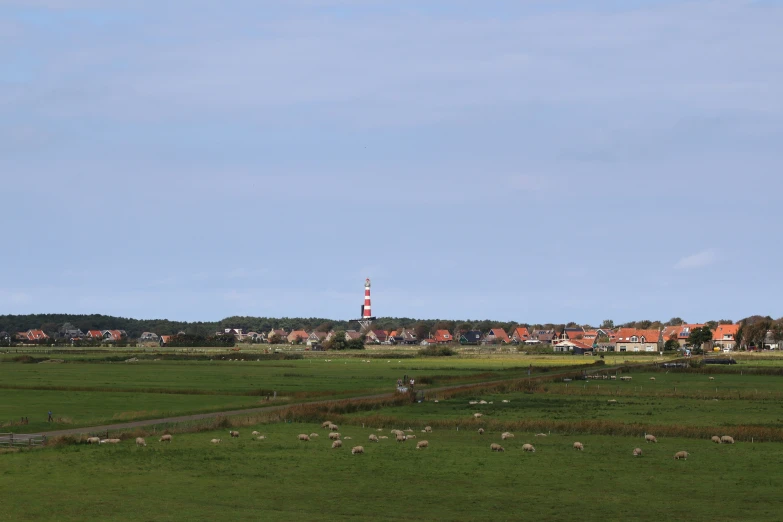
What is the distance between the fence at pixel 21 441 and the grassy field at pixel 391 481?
1677 millimetres

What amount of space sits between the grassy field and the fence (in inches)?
66.0

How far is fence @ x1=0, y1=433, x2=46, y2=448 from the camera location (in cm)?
4547

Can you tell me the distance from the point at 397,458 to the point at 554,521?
46.0ft

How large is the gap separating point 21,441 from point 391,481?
2003cm

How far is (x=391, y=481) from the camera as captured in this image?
37250mm

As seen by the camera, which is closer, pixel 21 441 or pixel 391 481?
pixel 391 481

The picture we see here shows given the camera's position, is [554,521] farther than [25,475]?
No

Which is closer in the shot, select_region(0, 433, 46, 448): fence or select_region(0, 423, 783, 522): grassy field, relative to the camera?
select_region(0, 423, 783, 522): grassy field

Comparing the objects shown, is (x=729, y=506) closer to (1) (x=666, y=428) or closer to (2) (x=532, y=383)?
(1) (x=666, y=428)

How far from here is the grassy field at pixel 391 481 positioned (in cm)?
3148

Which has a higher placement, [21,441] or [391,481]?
[21,441]

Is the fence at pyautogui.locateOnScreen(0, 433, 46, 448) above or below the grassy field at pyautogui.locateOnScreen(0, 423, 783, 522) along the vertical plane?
above

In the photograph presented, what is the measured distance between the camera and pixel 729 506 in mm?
32281

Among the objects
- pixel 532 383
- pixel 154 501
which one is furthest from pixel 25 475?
pixel 532 383
